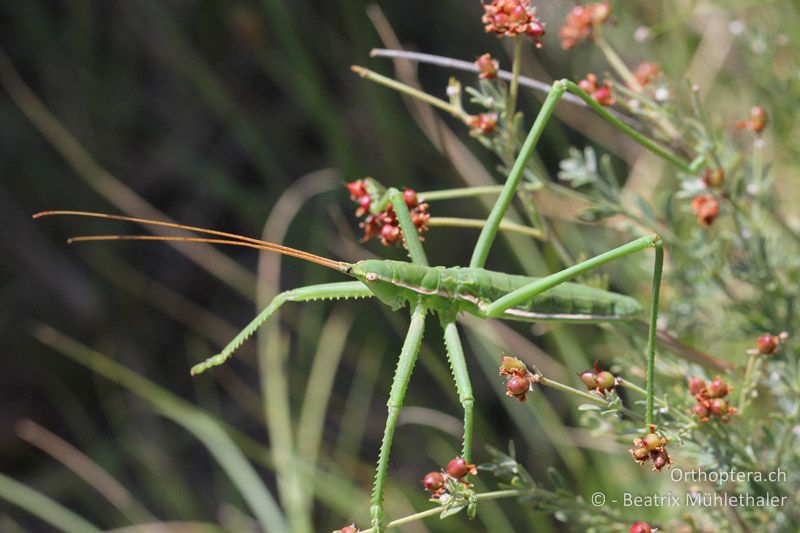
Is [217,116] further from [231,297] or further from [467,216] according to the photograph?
[467,216]

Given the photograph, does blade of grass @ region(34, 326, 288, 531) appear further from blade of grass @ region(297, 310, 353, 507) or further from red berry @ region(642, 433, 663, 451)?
red berry @ region(642, 433, 663, 451)

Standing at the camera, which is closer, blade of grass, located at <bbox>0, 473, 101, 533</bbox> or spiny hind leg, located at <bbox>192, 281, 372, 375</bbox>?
spiny hind leg, located at <bbox>192, 281, 372, 375</bbox>

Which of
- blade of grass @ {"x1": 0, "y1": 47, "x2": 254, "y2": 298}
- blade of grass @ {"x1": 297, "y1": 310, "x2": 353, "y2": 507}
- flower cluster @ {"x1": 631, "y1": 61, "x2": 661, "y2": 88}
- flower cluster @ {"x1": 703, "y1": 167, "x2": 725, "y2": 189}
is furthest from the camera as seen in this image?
blade of grass @ {"x1": 0, "y1": 47, "x2": 254, "y2": 298}

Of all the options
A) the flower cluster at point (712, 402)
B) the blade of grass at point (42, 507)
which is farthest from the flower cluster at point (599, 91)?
the blade of grass at point (42, 507)

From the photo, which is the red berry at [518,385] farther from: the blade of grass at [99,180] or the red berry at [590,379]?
the blade of grass at [99,180]

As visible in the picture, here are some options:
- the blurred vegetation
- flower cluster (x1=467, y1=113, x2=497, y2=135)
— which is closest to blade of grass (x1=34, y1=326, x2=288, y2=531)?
the blurred vegetation

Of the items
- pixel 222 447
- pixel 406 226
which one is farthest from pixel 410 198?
pixel 222 447
